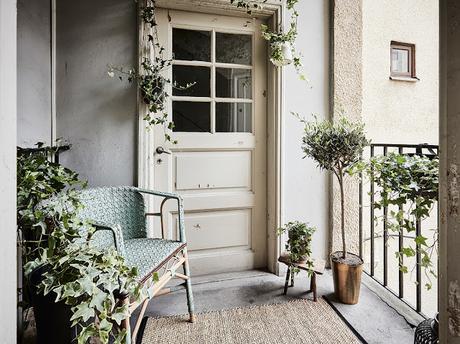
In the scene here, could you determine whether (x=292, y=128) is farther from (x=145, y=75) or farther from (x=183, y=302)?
(x=183, y=302)

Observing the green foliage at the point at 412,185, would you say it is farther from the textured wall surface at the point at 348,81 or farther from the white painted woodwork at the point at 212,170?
the white painted woodwork at the point at 212,170

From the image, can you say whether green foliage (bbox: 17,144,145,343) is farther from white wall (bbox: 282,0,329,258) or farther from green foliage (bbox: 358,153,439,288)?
white wall (bbox: 282,0,329,258)

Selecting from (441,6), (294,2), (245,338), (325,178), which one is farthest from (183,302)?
(294,2)

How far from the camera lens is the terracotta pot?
1.96 meters

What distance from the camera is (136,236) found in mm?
1929

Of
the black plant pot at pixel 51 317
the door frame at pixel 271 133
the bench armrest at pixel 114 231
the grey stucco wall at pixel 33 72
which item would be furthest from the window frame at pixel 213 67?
the black plant pot at pixel 51 317

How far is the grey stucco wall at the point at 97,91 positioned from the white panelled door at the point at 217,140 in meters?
0.25

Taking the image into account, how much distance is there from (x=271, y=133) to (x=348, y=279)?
1.19 meters

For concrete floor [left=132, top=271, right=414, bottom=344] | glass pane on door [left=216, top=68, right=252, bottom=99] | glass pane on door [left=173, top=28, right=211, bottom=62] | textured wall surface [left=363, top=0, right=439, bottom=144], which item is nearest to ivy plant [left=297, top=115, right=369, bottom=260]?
glass pane on door [left=216, top=68, right=252, bottom=99]

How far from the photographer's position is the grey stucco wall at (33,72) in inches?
67.0

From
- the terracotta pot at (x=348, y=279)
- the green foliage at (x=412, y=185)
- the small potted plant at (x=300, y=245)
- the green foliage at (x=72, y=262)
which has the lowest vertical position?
the terracotta pot at (x=348, y=279)

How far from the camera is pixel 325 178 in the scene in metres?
2.51

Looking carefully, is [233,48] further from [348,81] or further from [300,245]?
[300,245]

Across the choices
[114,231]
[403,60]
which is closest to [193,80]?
[114,231]
